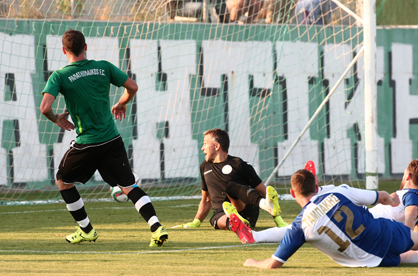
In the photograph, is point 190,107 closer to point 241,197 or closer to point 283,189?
point 283,189

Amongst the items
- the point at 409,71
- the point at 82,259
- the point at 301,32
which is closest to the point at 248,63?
the point at 301,32

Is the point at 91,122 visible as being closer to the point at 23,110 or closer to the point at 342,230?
the point at 342,230

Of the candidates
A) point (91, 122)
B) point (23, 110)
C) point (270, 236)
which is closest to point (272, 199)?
point (270, 236)

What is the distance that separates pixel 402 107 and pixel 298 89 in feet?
7.51

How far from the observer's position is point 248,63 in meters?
10.3

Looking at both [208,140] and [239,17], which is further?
[239,17]

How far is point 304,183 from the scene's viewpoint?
3.69 m

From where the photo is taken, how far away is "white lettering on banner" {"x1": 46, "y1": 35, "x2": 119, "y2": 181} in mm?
9219

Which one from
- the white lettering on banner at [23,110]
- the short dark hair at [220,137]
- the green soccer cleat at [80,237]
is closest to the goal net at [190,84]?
the white lettering on banner at [23,110]

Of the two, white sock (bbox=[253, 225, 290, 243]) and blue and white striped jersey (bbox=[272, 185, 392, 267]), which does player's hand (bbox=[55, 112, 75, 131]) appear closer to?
white sock (bbox=[253, 225, 290, 243])

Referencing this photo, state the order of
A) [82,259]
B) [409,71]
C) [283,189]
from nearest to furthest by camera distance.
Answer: [82,259] → [283,189] → [409,71]

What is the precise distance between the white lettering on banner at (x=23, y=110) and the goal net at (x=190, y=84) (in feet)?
0.06

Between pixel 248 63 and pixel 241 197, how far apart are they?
556cm

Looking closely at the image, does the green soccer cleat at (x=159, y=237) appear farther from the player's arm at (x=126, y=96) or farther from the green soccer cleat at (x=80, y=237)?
the player's arm at (x=126, y=96)
